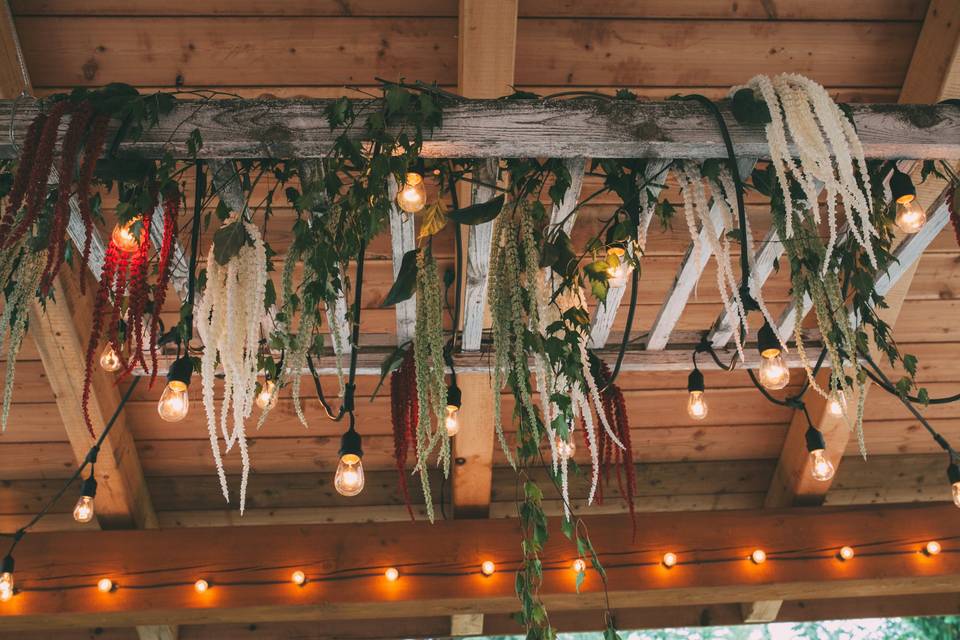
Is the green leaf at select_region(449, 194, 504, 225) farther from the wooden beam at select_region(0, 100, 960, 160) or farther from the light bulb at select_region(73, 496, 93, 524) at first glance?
the light bulb at select_region(73, 496, 93, 524)

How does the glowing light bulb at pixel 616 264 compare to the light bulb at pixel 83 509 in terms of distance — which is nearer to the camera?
the glowing light bulb at pixel 616 264

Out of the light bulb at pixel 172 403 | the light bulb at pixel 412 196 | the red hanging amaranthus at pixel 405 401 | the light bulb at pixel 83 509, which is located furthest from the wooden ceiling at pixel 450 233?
the light bulb at pixel 172 403

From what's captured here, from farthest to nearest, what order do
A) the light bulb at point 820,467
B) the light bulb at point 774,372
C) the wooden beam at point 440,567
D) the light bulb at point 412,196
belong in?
the wooden beam at point 440,567
the light bulb at point 820,467
the light bulb at point 774,372
the light bulb at point 412,196

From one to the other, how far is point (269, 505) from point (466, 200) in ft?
5.93

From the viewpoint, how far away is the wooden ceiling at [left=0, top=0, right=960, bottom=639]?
87.4 inches

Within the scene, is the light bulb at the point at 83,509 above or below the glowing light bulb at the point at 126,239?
above

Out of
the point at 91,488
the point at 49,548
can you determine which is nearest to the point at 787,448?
the point at 91,488

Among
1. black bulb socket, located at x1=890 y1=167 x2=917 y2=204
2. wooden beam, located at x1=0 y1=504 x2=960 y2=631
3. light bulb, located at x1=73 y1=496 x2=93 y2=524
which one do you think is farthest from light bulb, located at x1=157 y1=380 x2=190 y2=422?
black bulb socket, located at x1=890 y1=167 x2=917 y2=204

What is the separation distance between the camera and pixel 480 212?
1.44 meters

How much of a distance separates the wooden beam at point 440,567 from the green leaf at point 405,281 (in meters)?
1.75

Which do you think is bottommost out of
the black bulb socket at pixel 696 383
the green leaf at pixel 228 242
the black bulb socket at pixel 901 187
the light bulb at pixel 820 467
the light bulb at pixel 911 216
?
the green leaf at pixel 228 242

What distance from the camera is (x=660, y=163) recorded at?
1457mm

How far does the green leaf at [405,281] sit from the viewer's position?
58.7 inches

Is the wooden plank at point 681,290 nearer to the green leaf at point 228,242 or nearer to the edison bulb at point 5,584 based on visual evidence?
the green leaf at point 228,242
